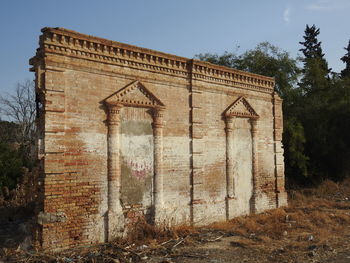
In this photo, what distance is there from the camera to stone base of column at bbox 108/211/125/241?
7.48 meters

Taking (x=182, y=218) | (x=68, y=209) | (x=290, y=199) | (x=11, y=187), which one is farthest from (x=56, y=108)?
(x=290, y=199)

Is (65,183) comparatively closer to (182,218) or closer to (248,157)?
(182,218)

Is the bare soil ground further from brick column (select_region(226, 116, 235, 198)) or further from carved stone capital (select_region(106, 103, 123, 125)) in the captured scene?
Result: carved stone capital (select_region(106, 103, 123, 125))

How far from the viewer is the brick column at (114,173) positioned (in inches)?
298

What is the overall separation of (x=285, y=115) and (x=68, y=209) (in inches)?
562

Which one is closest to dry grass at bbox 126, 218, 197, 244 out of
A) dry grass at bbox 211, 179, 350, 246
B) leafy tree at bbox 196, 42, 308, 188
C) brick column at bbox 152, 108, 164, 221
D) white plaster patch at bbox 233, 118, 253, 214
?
brick column at bbox 152, 108, 164, 221

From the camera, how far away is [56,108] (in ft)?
22.5

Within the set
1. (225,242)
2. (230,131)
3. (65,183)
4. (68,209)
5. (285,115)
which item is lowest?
(225,242)

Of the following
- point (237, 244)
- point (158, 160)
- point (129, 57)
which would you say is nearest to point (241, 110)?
point (158, 160)

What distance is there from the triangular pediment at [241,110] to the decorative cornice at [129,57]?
61 centimetres

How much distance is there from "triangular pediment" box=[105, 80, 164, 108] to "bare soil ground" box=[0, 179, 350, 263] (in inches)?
125

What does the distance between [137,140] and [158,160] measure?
83 cm

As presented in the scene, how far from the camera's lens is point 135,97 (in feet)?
27.1

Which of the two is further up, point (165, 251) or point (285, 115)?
point (285, 115)
